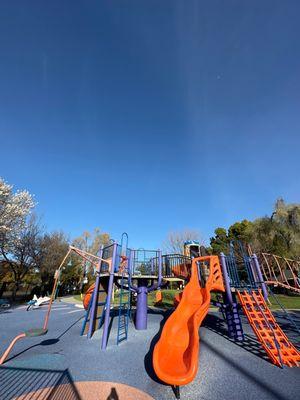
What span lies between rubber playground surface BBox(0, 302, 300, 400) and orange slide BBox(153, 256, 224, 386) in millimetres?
487

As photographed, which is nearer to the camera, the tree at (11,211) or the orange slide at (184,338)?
the orange slide at (184,338)

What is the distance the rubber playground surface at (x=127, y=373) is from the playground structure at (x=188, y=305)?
1.61 ft

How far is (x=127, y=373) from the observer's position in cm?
568

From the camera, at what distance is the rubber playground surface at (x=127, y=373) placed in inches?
183

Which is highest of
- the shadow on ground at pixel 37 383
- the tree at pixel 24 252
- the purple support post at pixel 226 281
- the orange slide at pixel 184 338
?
the tree at pixel 24 252

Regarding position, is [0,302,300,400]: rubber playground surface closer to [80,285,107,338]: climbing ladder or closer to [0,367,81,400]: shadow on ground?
[0,367,81,400]: shadow on ground

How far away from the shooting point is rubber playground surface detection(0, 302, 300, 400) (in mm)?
4648

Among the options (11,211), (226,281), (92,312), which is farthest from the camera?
(11,211)

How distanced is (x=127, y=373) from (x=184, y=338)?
1.94 metres

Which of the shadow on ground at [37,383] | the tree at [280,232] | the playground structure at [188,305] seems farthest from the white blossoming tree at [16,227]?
the tree at [280,232]

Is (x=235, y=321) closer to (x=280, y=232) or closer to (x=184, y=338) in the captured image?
(x=184, y=338)

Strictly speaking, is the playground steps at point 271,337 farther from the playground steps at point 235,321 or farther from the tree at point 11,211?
the tree at point 11,211

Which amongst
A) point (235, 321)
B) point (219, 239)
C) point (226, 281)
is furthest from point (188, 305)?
point (219, 239)

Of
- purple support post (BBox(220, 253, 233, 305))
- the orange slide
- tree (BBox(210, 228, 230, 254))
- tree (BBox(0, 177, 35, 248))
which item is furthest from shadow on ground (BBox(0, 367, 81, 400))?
tree (BBox(210, 228, 230, 254))
